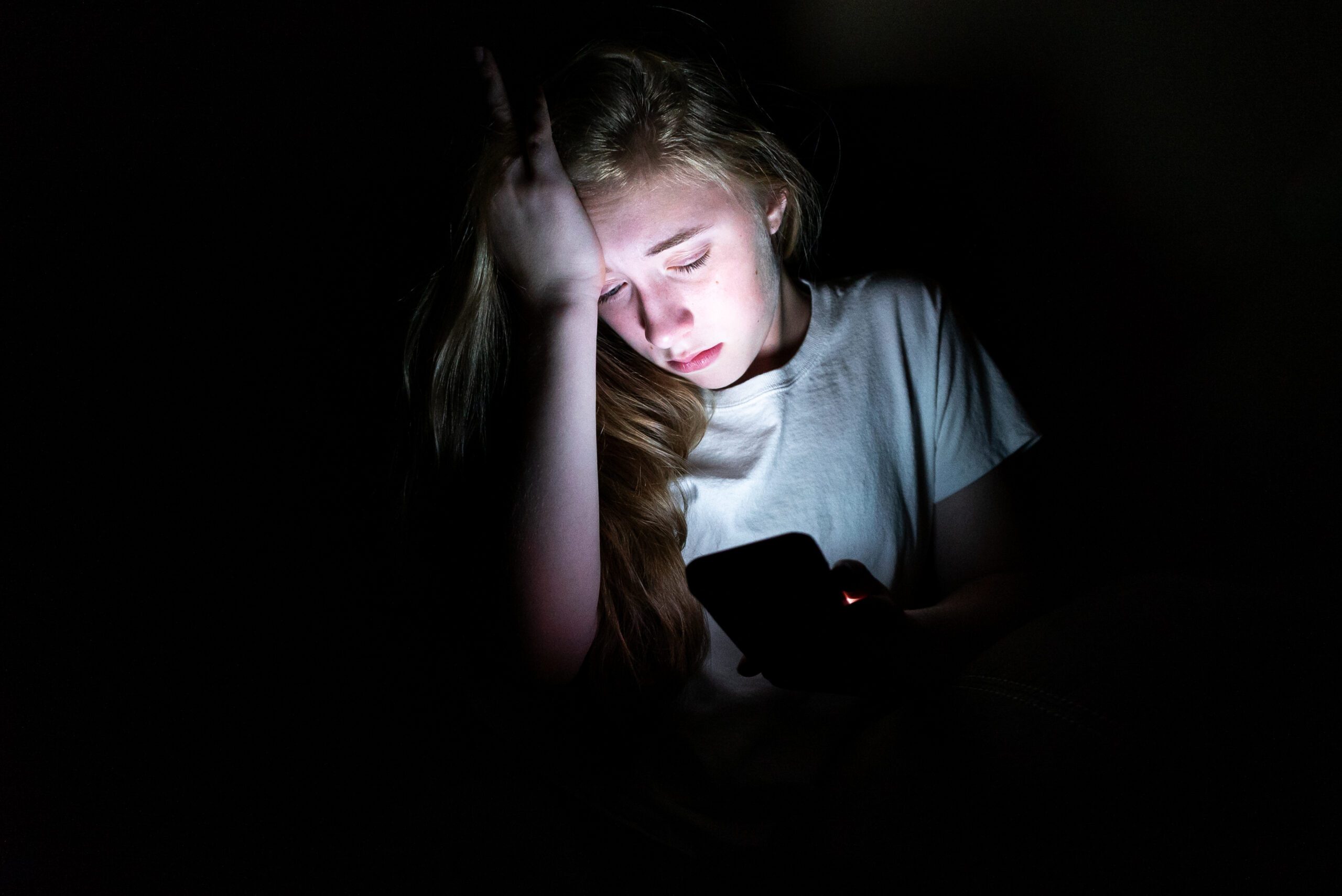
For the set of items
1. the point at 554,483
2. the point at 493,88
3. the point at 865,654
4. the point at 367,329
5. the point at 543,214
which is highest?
the point at 493,88

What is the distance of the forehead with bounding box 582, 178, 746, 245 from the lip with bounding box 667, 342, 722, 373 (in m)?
0.11

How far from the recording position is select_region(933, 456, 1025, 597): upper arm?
678 mm

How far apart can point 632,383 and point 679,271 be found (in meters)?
0.16

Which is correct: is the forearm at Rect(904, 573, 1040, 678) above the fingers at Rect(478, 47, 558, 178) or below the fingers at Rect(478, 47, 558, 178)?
below

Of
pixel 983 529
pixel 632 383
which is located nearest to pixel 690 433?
pixel 632 383

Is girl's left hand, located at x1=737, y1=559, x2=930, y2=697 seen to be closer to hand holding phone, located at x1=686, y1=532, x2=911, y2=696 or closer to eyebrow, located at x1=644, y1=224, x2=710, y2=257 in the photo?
hand holding phone, located at x1=686, y1=532, x2=911, y2=696

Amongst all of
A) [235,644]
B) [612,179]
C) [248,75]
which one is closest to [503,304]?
[612,179]

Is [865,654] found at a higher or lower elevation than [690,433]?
lower

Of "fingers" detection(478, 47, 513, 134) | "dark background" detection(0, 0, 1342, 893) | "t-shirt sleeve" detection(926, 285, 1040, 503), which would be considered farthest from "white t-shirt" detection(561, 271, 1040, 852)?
"fingers" detection(478, 47, 513, 134)

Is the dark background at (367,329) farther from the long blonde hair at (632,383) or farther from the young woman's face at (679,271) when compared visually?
the young woman's face at (679,271)

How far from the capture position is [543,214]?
60 cm

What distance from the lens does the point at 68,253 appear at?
65 cm

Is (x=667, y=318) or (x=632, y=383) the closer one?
(x=667, y=318)

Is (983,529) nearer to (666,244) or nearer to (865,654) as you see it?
(865,654)
